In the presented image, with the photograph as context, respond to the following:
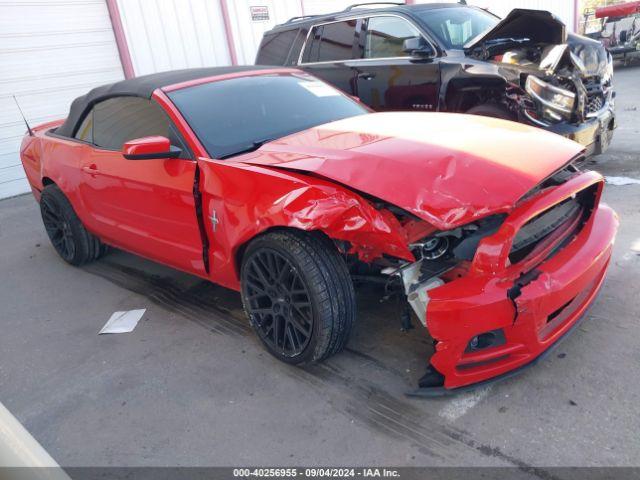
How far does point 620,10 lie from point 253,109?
46.9 ft

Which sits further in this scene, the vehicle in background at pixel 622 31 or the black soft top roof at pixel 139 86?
the vehicle in background at pixel 622 31

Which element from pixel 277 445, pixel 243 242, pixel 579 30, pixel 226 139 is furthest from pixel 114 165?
pixel 579 30

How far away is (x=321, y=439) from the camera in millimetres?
2396

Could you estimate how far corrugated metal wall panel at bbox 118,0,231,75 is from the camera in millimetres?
8859

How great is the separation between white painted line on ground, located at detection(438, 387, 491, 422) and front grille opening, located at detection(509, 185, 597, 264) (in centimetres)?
64

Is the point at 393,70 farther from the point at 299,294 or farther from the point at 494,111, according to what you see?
the point at 299,294

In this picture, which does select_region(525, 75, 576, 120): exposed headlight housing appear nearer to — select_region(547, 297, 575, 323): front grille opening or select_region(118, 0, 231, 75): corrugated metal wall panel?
select_region(547, 297, 575, 323): front grille opening

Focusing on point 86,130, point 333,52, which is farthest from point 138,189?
point 333,52

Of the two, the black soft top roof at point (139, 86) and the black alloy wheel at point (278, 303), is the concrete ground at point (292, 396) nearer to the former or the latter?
the black alloy wheel at point (278, 303)

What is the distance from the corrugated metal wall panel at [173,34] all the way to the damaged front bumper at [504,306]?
815cm

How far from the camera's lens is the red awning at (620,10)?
13.8 m

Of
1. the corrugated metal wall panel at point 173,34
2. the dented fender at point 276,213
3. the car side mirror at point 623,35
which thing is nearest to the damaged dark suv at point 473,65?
the dented fender at point 276,213

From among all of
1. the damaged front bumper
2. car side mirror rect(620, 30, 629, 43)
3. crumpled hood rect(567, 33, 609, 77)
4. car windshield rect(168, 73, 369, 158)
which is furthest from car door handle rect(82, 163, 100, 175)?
car side mirror rect(620, 30, 629, 43)

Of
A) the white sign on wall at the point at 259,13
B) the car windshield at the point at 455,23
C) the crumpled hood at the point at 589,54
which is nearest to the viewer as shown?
the crumpled hood at the point at 589,54
